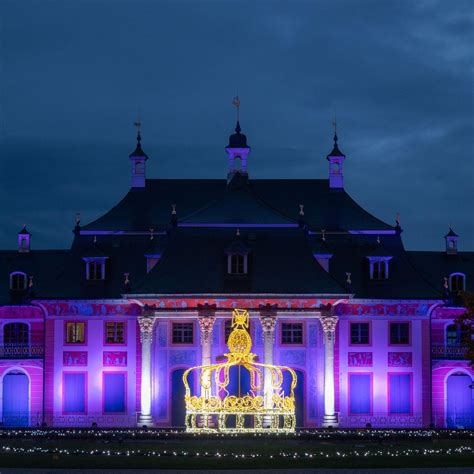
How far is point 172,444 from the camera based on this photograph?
62.5 metres

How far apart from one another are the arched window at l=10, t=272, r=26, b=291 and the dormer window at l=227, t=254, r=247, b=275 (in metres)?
13.7

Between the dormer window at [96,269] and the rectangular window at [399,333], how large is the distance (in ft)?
54.7

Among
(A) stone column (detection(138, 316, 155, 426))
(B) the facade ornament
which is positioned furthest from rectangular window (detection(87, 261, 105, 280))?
(B) the facade ornament

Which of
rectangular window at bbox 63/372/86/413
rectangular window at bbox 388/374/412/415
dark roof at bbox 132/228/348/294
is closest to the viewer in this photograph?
dark roof at bbox 132/228/348/294

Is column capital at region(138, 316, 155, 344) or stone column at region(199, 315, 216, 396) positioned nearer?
stone column at region(199, 315, 216, 396)

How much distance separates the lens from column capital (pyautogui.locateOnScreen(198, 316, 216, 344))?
77.4m

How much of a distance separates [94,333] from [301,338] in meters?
11.5

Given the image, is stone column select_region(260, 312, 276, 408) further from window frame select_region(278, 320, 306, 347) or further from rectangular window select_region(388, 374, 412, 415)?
rectangular window select_region(388, 374, 412, 415)

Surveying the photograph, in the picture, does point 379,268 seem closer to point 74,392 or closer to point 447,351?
point 447,351

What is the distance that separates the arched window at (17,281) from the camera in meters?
85.6

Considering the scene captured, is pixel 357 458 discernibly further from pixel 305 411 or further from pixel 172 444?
pixel 305 411

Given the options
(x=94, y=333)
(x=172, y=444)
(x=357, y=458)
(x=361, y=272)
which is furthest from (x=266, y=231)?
(x=357, y=458)

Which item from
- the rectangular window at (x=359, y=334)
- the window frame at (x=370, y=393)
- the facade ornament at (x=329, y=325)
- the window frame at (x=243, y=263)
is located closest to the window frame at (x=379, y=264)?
the rectangular window at (x=359, y=334)

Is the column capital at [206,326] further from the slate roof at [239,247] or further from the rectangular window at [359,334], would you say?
the rectangular window at [359,334]
